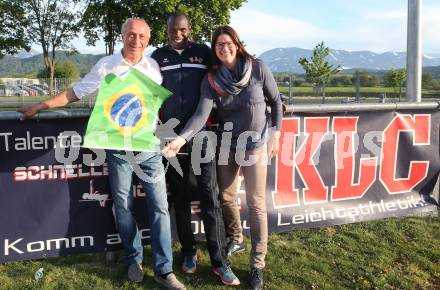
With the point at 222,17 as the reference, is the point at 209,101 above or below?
below

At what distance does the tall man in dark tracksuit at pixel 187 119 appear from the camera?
142 inches

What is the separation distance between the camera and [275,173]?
4.73 meters

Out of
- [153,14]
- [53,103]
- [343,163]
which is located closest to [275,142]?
[343,163]

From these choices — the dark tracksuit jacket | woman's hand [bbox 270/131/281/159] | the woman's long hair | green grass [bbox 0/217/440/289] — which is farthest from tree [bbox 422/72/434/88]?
the dark tracksuit jacket

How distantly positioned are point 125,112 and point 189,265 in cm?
150

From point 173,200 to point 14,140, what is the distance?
4.88 ft

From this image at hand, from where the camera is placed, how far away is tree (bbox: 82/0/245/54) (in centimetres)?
2697

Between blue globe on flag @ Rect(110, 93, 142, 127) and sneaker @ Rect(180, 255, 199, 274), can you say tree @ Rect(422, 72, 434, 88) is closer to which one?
sneaker @ Rect(180, 255, 199, 274)

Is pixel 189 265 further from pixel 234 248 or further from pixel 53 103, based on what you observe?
pixel 53 103

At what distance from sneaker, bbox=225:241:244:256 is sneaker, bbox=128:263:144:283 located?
2.92ft

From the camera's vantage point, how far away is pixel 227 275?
3.73 metres

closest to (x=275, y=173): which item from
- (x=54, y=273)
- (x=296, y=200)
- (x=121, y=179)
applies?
(x=296, y=200)

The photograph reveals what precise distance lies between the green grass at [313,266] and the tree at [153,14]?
22950mm

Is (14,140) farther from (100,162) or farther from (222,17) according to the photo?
(222,17)
